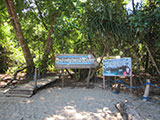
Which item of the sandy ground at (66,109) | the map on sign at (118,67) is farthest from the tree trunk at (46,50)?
the map on sign at (118,67)

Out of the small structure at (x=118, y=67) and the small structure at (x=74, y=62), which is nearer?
the small structure at (x=118, y=67)

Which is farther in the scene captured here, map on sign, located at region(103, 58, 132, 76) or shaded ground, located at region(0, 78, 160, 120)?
map on sign, located at region(103, 58, 132, 76)

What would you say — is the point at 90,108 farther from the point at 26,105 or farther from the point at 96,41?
the point at 96,41

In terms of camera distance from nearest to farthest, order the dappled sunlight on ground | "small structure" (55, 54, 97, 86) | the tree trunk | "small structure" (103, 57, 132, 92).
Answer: the dappled sunlight on ground < "small structure" (103, 57, 132, 92) < "small structure" (55, 54, 97, 86) < the tree trunk

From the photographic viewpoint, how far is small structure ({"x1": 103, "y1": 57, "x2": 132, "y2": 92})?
5795mm

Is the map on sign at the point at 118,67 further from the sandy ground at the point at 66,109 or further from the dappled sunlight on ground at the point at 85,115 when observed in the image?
the dappled sunlight on ground at the point at 85,115

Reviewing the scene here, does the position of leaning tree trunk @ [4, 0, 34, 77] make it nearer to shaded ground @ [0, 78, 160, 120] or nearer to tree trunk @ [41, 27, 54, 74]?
tree trunk @ [41, 27, 54, 74]

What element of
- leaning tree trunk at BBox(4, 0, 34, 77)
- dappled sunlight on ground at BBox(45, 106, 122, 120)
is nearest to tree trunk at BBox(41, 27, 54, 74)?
leaning tree trunk at BBox(4, 0, 34, 77)

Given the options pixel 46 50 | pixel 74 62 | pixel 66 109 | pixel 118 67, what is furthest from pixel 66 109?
pixel 46 50

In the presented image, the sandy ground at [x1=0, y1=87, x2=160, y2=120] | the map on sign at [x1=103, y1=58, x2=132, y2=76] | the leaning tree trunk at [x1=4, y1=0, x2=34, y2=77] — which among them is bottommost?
the sandy ground at [x1=0, y1=87, x2=160, y2=120]

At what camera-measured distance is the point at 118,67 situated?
6.08 meters

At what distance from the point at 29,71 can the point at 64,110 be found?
17.4 feet

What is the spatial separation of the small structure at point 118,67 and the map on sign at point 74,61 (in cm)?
85

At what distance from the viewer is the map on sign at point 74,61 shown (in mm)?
6809
